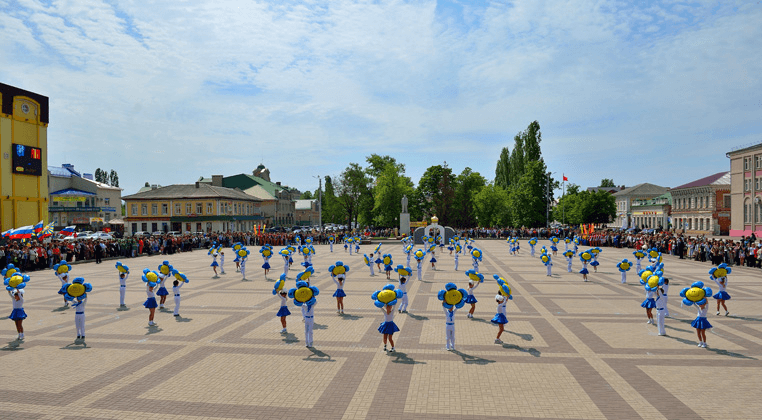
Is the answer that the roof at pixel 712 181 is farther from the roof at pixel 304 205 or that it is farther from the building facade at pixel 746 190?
the roof at pixel 304 205

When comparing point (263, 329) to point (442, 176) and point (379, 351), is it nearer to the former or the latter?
point (379, 351)

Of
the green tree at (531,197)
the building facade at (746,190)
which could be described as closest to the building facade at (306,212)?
the green tree at (531,197)

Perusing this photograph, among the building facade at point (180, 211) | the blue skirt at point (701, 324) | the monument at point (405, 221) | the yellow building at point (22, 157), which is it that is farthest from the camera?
the building facade at point (180, 211)

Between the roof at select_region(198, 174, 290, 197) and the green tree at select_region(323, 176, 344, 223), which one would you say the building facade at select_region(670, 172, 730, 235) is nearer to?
the green tree at select_region(323, 176, 344, 223)

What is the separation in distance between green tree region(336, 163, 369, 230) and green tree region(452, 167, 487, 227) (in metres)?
15.4

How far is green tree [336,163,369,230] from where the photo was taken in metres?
77.4

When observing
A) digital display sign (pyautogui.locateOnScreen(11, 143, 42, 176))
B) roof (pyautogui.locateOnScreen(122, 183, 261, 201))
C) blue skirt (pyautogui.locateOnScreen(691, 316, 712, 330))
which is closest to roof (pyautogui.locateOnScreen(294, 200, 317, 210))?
roof (pyautogui.locateOnScreen(122, 183, 261, 201))

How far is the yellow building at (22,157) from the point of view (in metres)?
39.1

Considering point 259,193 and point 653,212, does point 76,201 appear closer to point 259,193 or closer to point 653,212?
point 259,193

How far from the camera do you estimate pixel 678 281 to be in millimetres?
22906

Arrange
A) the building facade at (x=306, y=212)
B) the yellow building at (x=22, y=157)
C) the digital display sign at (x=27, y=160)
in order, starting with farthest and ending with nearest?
the building facade at (x=306, y=212) < the digital display sign at (x=27, y=160) < the yellow building at (x=22, y=157)

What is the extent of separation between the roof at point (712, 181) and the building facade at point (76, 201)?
311 feet

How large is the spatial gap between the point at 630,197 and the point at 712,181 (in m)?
33.9

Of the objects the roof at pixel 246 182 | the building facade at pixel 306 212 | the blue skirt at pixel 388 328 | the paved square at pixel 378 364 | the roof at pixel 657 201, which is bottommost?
the paved square at pixel 378 364
